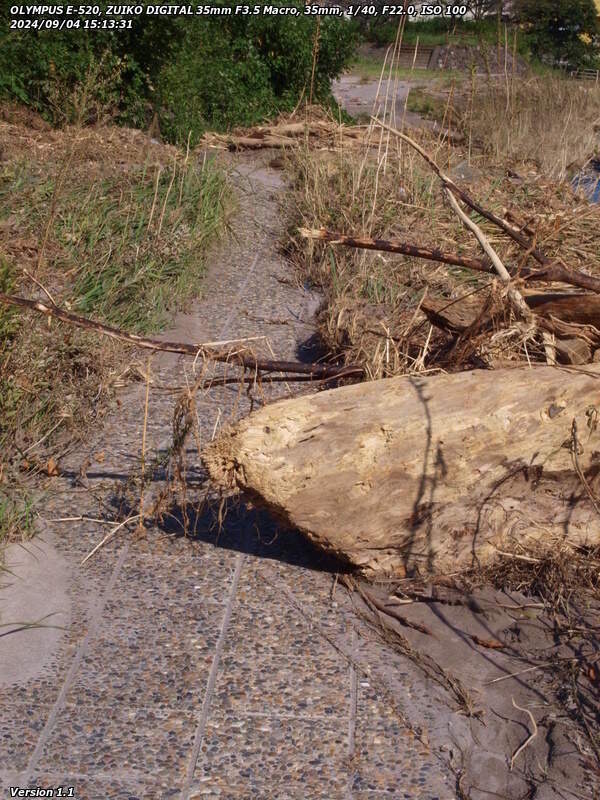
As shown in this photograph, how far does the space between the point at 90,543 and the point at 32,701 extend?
39.9 inches

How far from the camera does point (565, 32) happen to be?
2148cm

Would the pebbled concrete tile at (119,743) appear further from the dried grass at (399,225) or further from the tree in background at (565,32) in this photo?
the tree in background at (565,32)

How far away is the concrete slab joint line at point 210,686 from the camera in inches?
112

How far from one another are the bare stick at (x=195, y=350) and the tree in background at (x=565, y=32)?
1750 centimetres

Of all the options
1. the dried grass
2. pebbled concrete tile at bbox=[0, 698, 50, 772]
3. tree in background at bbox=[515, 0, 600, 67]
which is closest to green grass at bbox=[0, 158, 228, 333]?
the dried grass

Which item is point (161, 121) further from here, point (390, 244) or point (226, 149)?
point (390, 244)

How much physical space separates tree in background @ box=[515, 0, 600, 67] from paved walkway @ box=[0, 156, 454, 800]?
1826 cm

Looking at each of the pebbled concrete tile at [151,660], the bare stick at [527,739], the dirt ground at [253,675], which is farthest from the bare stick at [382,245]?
the bare stick at [527,739]

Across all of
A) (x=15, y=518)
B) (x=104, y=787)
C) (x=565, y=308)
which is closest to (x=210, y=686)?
(x=104, y=787)

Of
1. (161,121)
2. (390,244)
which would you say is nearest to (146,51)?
(161,121)

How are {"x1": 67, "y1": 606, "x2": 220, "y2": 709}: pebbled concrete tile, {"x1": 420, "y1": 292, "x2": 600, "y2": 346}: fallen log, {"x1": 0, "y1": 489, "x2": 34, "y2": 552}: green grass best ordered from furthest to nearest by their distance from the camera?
{"x1": 420, "y1": 292, "x2": 600, "y2": 346}: fallen log, {"x1": 0, "y1": 489, "x2": 34, "y2": 552}: green grass, {"x1": 67, "y1": 606, "x2": 220, "y2": 709}: pebbled concrete tile

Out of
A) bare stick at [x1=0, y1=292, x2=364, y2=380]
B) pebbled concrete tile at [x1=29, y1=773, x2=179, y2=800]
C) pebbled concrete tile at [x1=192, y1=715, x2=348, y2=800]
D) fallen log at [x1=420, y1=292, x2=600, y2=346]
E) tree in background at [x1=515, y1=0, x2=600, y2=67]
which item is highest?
tree in background at [x1=515, y1=0, x2=600, y2=67]

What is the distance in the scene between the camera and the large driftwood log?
11.6 feet

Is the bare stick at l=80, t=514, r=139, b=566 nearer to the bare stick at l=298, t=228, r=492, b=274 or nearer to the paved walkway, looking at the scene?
the paved walkway
